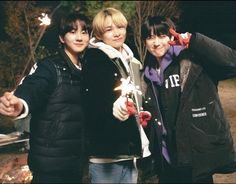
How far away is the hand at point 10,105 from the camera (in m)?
2.99

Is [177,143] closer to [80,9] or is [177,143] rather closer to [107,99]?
[107,99]

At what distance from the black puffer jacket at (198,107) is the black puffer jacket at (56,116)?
0.78 metres

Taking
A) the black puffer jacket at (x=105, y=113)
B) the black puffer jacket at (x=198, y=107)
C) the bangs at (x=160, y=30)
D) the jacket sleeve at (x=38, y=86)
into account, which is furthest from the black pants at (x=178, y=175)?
the jacket sleeve at (x=38, y=86)

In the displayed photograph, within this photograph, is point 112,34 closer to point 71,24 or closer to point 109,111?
point 71,24

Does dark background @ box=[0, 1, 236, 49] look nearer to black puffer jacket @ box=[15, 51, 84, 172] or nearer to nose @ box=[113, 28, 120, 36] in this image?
nose @ box=[113, 28, 120, 36]

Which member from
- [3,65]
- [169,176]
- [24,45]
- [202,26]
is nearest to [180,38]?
[169,176]

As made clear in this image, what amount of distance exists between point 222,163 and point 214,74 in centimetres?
80

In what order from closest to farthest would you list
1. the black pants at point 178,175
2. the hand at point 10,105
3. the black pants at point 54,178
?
the hand at point 10,105 < the black pants at point 54,178 < the black pants at point 178,175

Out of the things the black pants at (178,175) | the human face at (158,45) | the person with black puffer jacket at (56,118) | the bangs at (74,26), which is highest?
the bangs at (74,26)

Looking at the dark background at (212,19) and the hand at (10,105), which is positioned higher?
the dark background at (212,19)

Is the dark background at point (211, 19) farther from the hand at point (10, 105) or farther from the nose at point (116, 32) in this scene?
the hand at point (10, 105)

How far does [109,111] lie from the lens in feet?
10.8

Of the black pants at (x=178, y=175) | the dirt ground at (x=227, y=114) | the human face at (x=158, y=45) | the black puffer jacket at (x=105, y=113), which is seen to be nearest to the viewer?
the black puffer jacket at (x=105, y=113)

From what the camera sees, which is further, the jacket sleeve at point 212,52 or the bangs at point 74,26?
the bangs at point 74,26
